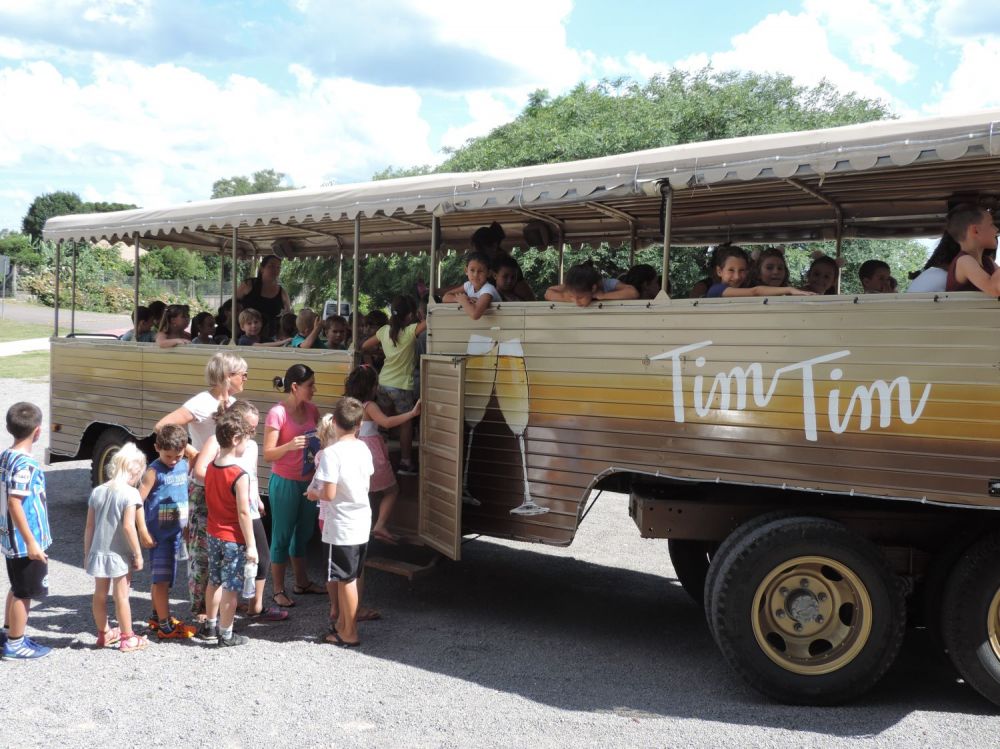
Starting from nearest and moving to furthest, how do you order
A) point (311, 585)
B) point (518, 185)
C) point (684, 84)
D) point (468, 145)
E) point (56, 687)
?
1. point (56, 687)
2. point (518, 185)
3. point (311, 585)
4. point (684, 84)
5. point (468, 145)

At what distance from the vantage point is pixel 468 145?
2359cm

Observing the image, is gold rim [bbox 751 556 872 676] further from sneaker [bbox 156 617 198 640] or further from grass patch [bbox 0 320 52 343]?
grass patch [bbox 0 320 52 343]

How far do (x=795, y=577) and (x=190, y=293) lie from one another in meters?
43.9

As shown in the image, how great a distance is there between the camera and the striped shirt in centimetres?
494

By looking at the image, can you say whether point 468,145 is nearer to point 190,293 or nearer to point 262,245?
point 262,245

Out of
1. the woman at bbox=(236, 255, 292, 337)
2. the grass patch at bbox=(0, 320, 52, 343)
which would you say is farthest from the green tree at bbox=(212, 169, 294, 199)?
the woman at bbox=(236, 255, 292, 337)

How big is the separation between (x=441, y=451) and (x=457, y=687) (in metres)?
1.63

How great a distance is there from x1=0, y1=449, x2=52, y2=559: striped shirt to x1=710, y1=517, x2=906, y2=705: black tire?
3.73 metres

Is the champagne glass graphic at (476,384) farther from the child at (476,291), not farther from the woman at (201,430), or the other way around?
the woman at (201,430)

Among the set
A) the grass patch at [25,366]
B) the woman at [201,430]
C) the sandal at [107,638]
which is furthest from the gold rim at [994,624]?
the grass patch at [25,366]

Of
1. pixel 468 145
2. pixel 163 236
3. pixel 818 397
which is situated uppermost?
pixel 468 145

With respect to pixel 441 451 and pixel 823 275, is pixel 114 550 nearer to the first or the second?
pixel 441 451

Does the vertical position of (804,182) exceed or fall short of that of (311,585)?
it exceeds it

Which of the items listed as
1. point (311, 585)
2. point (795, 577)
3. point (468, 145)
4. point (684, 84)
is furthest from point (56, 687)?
point (468, 145)
